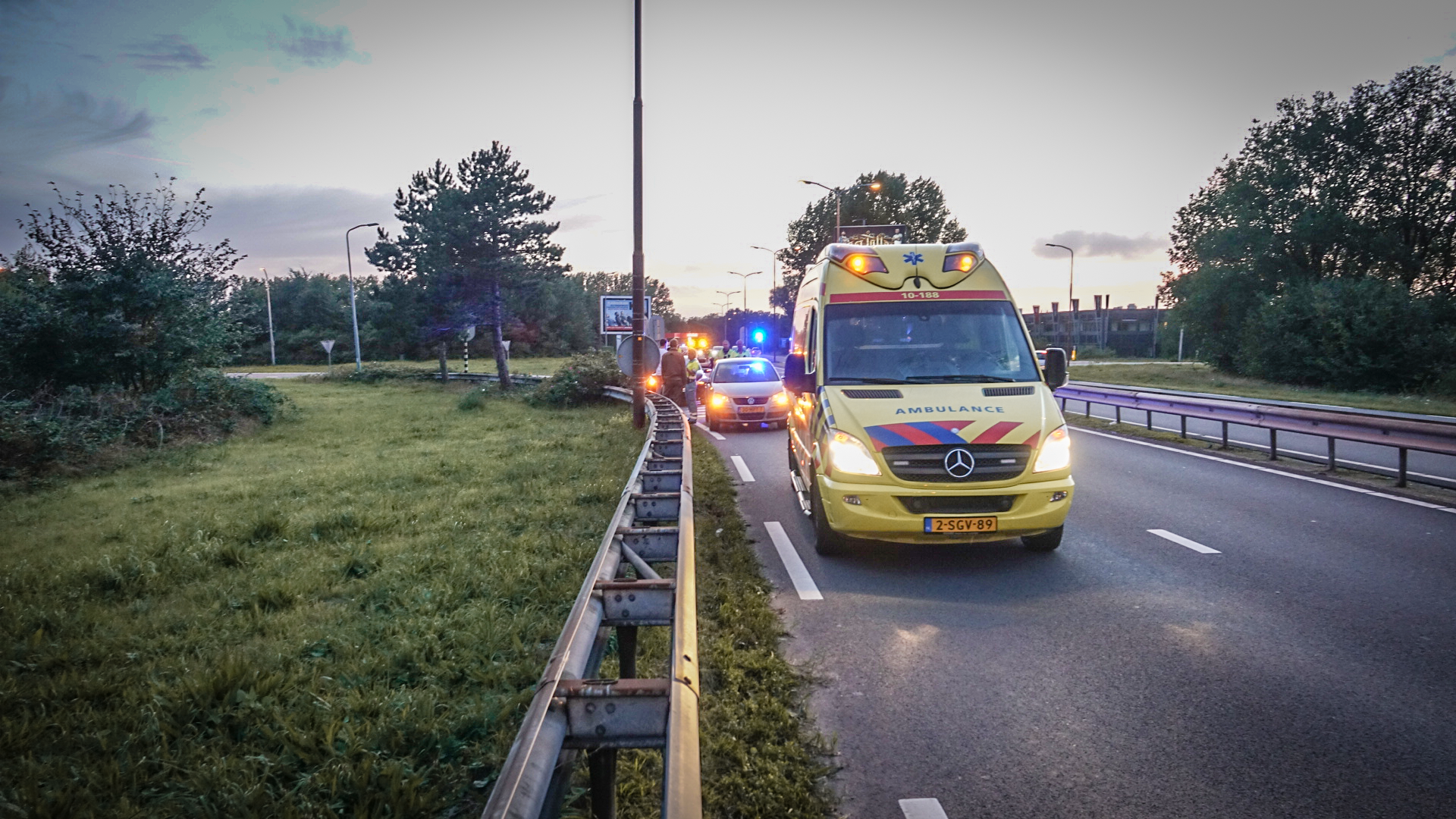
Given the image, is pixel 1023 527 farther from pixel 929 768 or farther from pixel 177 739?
pixel 177 739

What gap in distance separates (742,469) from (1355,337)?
Answer: 87.2ft

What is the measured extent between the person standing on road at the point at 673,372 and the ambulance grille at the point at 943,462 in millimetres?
18234

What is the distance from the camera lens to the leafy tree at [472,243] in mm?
38812

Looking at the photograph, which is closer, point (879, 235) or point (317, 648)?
point (317, 648)

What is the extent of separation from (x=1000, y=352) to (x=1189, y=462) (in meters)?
6.44

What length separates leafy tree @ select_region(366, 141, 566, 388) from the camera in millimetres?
38812

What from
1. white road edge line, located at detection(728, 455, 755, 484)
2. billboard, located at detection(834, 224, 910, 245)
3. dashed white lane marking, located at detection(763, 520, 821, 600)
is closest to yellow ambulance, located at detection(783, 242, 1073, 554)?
dashed white lane marking, located at detection(763, 520, 821, 600)

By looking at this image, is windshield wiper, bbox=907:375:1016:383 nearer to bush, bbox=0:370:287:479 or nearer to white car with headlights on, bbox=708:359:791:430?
white car with headlights on, bbox=708:359:791:430

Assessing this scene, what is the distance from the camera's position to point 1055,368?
752 centimetres

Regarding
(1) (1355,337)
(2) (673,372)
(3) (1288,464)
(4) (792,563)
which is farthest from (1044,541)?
(1) (1355,337)

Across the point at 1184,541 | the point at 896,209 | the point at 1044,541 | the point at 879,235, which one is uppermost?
the point at 896,209

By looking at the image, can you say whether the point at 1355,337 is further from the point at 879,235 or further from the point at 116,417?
the point at 116,417

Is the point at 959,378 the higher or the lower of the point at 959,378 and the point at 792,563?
Answer: the higher

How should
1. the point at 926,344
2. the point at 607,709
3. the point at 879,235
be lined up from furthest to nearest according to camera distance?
the point at 879,235, the point at 926,344, the point at 607,709
